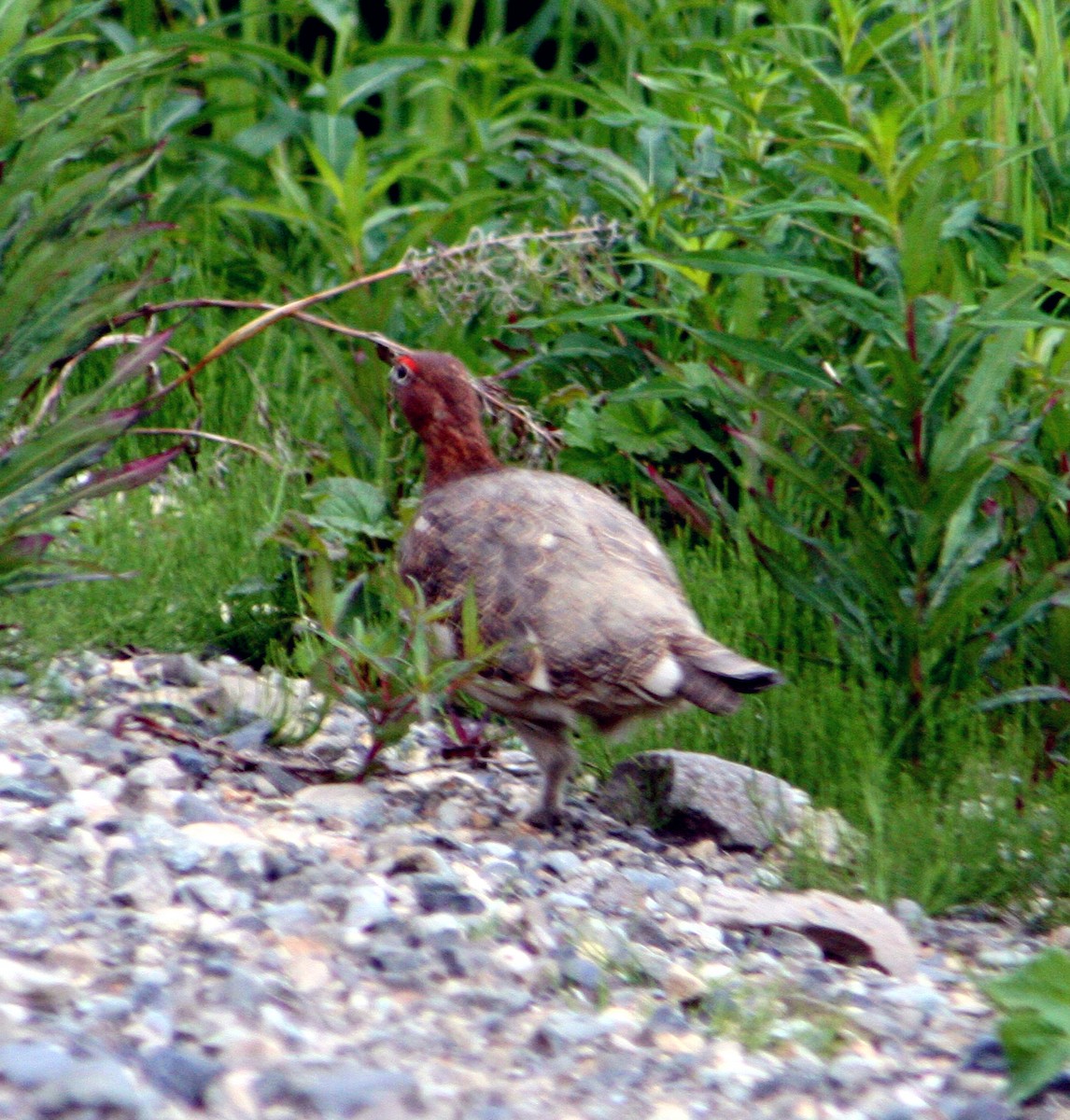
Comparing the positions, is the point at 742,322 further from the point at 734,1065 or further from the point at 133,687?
the point at 734,1065

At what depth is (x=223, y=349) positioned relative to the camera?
5012mm

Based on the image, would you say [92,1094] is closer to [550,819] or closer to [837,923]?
[837,923]

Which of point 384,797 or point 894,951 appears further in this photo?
point 384,797

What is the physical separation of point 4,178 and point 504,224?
2307 mm

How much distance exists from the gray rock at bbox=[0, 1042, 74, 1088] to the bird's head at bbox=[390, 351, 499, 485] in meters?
2.50

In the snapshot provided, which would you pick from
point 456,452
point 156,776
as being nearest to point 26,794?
point 156,776

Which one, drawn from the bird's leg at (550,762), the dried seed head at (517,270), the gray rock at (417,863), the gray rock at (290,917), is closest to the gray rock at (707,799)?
the bird's leg at (550,762)

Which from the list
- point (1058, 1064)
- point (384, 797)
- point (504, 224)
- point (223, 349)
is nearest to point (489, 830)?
point (384, 797)

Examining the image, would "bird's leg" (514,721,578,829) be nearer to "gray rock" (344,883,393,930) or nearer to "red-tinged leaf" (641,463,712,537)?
"gray rock" (344,883,393,930)

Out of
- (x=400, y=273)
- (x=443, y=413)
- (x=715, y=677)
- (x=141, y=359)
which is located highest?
(x=400, y=273)

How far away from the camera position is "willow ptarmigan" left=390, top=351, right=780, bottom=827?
3574 mm

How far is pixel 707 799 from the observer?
3.88m

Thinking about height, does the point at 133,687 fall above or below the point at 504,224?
below

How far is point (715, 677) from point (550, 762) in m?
0.57
